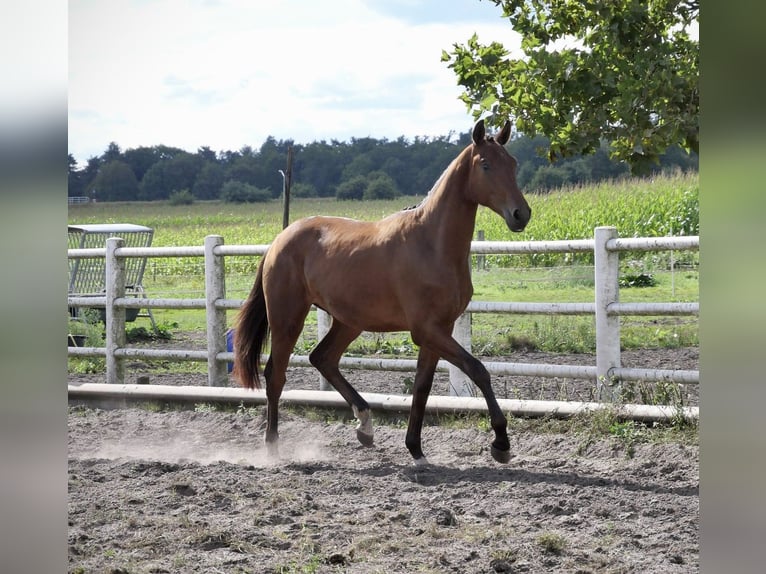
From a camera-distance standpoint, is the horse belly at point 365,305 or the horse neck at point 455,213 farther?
the horse belly at point 365,305

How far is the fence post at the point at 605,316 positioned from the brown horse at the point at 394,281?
1.07 metres

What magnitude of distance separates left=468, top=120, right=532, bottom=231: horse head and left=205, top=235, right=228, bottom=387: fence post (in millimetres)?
2756

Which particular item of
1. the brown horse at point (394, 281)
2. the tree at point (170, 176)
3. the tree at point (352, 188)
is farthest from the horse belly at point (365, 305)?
the tree at point (170, 176)

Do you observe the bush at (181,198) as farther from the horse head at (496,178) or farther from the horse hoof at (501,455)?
the horse hoof at (501,455)

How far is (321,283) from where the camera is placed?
466 centimetres

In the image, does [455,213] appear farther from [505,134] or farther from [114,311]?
[114,311]

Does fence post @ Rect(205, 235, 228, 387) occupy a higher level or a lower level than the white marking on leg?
higher

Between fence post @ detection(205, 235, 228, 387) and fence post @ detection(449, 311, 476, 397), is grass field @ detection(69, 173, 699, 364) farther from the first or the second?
fence post @ detection(449, 311, 476, 397)

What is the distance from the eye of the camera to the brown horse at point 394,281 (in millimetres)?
4047

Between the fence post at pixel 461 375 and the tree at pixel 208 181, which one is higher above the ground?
the tree at pixel 208 181

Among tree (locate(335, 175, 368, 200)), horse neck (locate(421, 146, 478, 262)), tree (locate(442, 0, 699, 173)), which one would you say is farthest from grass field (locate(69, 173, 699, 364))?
tree (locate(442, 0, 699, 173))

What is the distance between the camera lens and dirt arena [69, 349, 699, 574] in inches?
110
